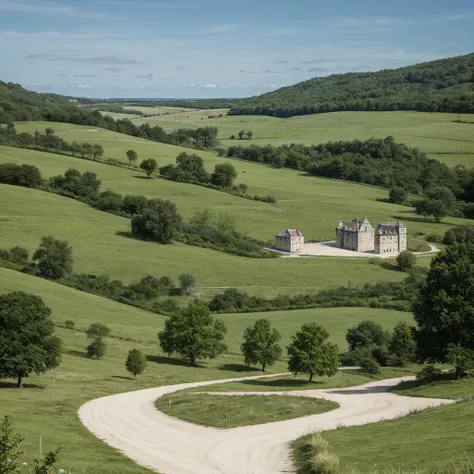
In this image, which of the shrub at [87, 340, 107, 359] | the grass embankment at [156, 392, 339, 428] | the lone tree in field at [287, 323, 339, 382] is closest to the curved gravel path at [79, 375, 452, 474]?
the grass embankment at [156, 392, 339, 428]

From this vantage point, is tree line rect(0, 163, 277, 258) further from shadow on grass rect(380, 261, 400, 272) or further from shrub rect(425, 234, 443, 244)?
shrub rect(425, 234, 443, 244)

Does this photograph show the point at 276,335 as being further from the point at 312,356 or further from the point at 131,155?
the point at 131,155

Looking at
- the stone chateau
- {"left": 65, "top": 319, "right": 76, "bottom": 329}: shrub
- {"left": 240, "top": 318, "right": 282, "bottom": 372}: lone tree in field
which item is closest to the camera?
{"left": 240, "top": 318, "right": 282, "bottom": 372}: lone tree in field

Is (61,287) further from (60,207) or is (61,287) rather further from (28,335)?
(60,207)

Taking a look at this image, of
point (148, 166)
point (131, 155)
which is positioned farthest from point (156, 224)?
point (131, 155)

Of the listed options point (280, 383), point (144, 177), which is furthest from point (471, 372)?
point (144, 177)

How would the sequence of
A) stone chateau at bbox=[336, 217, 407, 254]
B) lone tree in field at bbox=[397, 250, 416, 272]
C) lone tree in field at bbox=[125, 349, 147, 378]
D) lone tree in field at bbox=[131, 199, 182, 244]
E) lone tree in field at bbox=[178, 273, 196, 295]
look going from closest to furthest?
lone tree in field at bbox=[125, 349, 147, 378] → lone tree in field at bbox=[178, 273, 196, 295] → lone tree in field at bbox=[397, 250, 416, 272] → lone tree in field at bbox=[131, 199, 182, 244] → stone chateau at bbox=[336, 217, 407, 254]
